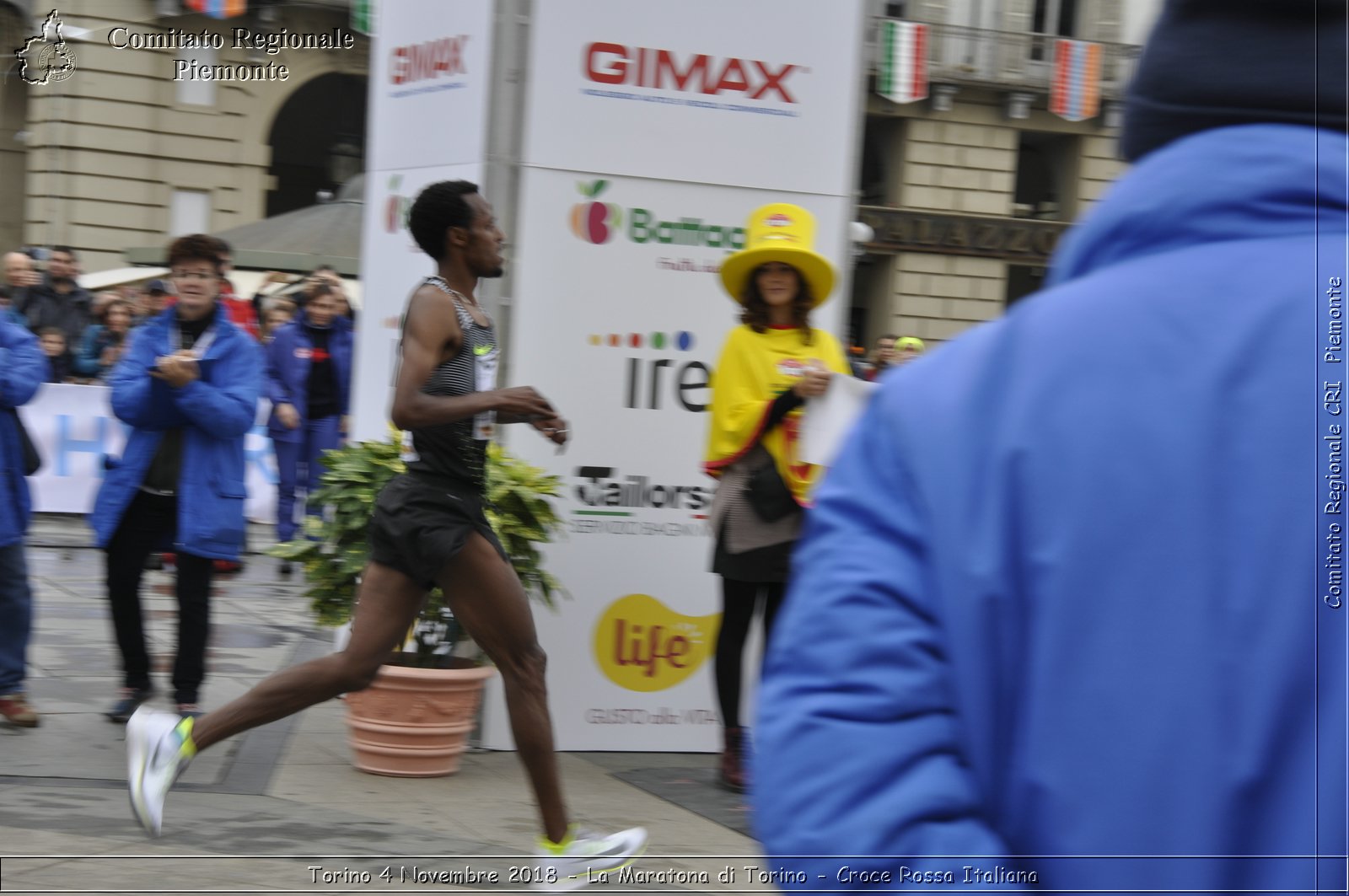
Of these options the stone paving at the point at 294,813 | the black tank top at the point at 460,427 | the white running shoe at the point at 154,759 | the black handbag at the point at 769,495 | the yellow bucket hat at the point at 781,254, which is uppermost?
the yellow bucket hat at the point at 781,254

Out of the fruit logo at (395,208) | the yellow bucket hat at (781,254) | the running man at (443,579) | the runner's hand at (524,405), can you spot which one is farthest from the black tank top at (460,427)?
the fruit logo at (395,208)

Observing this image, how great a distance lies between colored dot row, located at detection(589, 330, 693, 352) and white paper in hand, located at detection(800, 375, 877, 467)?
117 cm

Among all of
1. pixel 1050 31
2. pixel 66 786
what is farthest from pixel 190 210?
pixel 66 786

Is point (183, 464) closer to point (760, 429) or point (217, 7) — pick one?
point (760, 429)

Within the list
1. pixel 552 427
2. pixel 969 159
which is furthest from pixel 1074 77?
pixel 552 427

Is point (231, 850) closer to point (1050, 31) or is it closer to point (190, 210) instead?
point (190, 210)

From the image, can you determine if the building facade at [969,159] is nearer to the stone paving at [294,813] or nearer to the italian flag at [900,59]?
the italian flag at [900,59]

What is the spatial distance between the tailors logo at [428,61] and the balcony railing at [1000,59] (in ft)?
82.0

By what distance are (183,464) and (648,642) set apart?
1885 millimetres

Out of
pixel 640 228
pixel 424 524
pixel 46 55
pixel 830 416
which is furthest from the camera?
pixel 46 55

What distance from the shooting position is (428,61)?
21.9 ft

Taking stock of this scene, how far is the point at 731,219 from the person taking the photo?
655 centimetres

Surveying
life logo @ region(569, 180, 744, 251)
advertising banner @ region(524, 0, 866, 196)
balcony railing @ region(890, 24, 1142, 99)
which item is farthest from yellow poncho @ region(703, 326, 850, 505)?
balcony railing @ region(890, 24, 1142, 99)

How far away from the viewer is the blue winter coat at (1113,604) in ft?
3.83
